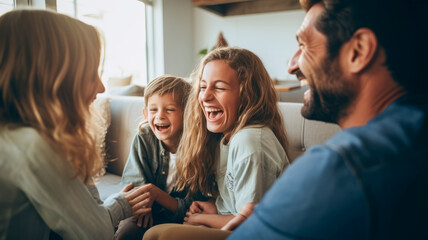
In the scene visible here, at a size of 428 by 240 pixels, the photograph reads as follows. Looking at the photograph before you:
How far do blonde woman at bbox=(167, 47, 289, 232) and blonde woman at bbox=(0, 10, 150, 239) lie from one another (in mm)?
475

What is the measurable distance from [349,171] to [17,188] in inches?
27.5

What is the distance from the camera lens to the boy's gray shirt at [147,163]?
150 centimetres

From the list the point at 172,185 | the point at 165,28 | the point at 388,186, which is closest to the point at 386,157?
the point at 388,186

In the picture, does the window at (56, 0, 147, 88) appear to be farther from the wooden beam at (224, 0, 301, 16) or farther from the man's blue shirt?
the man's blue shirt

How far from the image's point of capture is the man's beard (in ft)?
2.18

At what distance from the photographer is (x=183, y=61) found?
654 centimetres

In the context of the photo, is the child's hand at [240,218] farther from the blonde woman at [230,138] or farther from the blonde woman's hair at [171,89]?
the blonde woman's hair at [171,89]

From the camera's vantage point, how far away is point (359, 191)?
42 cm

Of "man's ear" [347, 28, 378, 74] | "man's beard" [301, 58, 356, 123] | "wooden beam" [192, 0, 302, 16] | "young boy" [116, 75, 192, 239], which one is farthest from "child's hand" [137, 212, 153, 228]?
"wooden beam" [192, 0, 302, 16]

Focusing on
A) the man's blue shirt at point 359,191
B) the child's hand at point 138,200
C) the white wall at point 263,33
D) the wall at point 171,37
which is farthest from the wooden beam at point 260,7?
the man's blue shirt at point 359,191

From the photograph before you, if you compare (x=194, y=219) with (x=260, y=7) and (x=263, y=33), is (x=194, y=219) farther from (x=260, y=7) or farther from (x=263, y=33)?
(x=263, y=33)

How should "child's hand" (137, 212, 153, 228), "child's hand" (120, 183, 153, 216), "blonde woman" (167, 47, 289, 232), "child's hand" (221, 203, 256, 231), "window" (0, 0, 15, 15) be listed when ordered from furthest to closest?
1. "window" (0, 0, 15, 15)
2. "child's hand" (137, 212, 153, 228)
3. "child's hand" (120, 183, 153, 216)
4. "blonde woman" (167, 47, 289, 232)
5. "child's hand" (221, 203, 256, 231)

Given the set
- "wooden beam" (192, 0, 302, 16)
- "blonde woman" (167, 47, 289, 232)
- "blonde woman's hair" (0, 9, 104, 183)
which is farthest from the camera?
"wooden beam" (192, 0, 302, 16)

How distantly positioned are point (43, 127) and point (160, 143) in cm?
85
